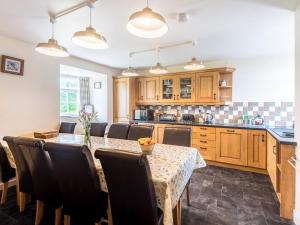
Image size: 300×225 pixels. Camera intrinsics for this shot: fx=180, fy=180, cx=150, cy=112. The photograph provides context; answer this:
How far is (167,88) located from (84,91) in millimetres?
2454

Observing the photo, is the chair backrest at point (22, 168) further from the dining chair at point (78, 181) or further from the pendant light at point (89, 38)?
the pendant light at point (89, 38)

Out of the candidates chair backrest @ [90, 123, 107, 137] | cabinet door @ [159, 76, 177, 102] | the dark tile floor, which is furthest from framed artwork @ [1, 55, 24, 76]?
cabinet door @ [159, 76, 177, 102]

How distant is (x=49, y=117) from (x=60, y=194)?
2.11 metres

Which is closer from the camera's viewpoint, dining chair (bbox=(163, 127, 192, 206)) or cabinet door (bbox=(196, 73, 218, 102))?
dining chair (bbox=(163, 127, 192, 206))

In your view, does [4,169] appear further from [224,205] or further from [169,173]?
[224,205]

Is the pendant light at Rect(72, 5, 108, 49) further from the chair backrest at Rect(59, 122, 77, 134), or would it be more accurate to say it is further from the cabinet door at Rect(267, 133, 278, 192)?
the cabinet door at Rect(267, 133, 278, 192)

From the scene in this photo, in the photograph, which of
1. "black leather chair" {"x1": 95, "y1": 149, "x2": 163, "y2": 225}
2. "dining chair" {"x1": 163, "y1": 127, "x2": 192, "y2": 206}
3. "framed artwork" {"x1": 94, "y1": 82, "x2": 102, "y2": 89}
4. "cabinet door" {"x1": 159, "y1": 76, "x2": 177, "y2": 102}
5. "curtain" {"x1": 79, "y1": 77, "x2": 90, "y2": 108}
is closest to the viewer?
"black leather chair" {"x1": 95, "y1": 149, "x2": 163, "y2": 225}

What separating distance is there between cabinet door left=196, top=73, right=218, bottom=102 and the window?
136 inches

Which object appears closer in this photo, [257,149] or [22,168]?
[22,168]

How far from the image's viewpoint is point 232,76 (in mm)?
3969

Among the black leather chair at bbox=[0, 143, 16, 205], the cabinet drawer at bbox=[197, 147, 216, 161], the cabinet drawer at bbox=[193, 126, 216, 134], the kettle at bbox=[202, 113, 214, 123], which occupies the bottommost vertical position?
the cabinet drawer at bbox=[197, 147, 216, 161]

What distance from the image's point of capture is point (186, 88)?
4.29 meters

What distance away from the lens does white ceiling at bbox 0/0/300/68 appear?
1855mm

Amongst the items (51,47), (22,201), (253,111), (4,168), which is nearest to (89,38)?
(51,47)
